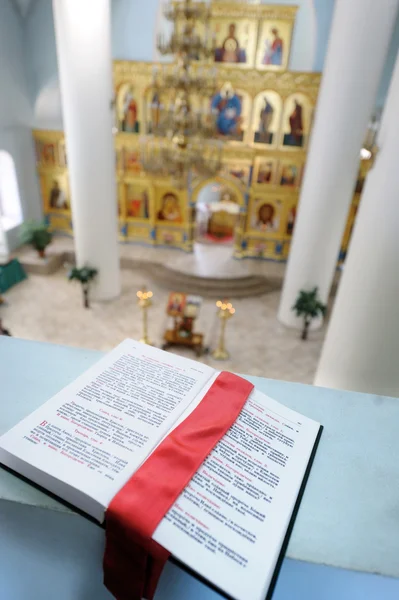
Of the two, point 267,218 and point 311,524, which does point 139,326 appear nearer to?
point 267,218

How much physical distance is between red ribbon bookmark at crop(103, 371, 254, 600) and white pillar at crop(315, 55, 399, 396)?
2.32 meters

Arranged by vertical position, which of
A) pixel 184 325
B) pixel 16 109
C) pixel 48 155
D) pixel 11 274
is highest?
pixel 16 109

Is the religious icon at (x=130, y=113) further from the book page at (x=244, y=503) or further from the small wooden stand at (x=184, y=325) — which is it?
the book page at (x=244, y=503)

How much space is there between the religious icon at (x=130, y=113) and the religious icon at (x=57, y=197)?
10.6 ft

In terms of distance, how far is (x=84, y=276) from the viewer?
990 cm

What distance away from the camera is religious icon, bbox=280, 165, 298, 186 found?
12121mm

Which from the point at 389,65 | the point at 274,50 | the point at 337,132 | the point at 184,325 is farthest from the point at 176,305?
the point at 389,65

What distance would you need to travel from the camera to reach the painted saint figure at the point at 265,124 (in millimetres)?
11547

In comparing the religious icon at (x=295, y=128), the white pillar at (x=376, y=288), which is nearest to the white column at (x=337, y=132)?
the religious icon at (x=295, y=128)

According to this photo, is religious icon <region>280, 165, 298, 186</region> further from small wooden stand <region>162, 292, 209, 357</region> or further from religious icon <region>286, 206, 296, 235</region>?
small wooden stand <region>162, 292, 209, 357</region>

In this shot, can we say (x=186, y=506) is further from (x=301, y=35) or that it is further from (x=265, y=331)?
(x=301, y=35)

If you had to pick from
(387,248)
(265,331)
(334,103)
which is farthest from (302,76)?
(387,248)

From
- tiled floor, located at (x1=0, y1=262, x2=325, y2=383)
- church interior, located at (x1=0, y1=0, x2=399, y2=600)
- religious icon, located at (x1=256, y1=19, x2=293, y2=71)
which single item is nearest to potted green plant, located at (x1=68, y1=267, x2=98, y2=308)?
church interior, located at (x1=0, y1=0, x2=399, y2=600)

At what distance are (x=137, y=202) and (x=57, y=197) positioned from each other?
298 centimetres
